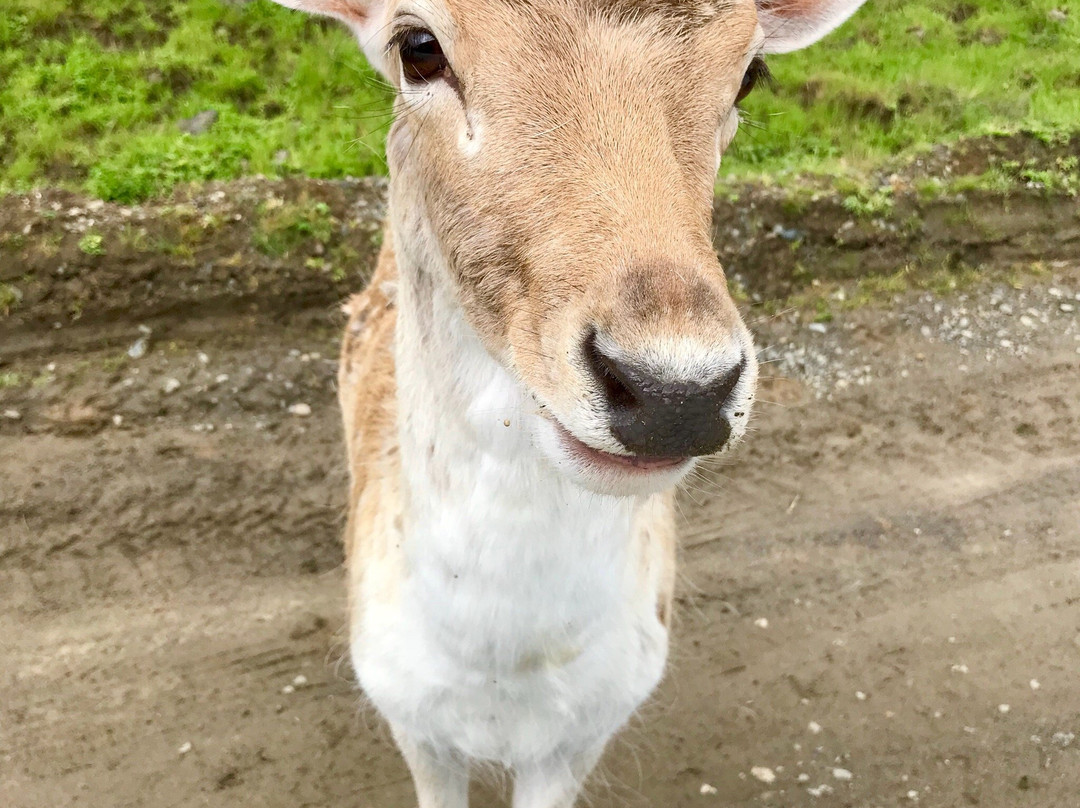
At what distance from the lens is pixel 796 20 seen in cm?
242

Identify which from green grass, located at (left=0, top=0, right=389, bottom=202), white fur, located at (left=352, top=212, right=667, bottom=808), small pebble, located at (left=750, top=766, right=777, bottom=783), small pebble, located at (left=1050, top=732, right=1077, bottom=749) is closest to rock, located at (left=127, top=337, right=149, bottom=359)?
green grass, located at (left=0, top=0, right=389, bottom=202)

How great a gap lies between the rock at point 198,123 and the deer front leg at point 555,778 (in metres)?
5.30

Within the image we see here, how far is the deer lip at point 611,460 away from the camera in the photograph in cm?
167

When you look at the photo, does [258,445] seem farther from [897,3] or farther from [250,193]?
[897,3]

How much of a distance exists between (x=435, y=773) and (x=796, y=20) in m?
2.85

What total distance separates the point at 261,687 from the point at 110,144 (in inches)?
162

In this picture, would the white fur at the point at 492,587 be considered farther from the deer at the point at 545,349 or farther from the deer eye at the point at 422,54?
the deer eye at the point at 422,54

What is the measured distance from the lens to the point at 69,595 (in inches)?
172

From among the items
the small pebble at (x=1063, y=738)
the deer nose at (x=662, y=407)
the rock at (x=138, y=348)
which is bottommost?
the small pebble at (x=1063, y=738)

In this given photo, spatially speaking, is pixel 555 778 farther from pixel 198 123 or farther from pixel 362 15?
pixel 198 123

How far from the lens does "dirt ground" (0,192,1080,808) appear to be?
3986 millimetres

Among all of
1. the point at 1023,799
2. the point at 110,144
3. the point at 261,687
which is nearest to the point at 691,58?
the point at 261,687

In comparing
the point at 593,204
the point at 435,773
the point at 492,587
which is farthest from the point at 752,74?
the point at 435,773

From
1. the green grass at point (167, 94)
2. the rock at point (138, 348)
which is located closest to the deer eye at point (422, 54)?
the green grass at point (167, 94)
